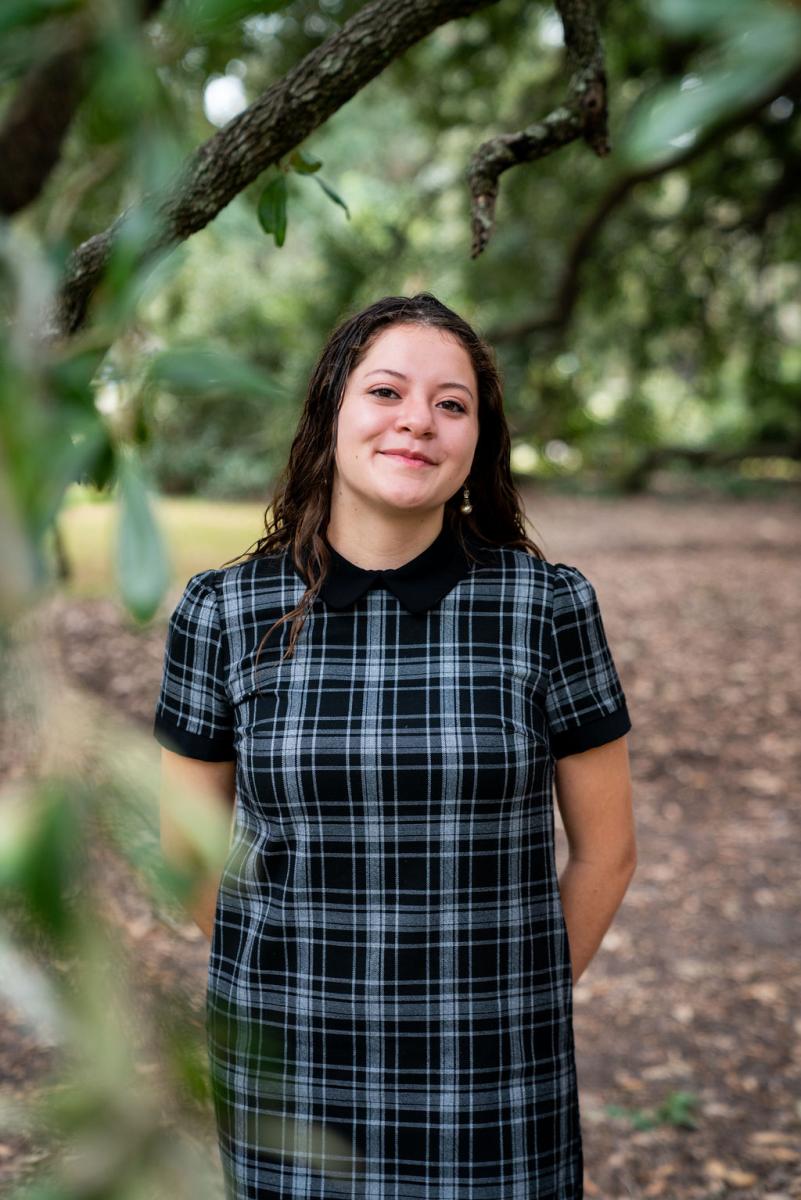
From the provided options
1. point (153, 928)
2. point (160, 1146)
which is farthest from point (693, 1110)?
point (160, 1146)

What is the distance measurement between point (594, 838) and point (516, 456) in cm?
1332

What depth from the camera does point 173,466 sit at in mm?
14680

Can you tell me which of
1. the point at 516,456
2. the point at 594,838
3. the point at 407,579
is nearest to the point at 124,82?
the point at 407,579

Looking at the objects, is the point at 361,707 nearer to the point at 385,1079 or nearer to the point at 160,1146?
the point at 385,1079

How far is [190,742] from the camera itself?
1642 millimetres

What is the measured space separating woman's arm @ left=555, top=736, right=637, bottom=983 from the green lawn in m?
5.40

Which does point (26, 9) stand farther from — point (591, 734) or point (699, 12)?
point (591, 734)

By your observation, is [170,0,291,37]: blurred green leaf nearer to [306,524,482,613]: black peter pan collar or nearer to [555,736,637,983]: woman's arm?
[306,524,482,613]: black peter pan collar

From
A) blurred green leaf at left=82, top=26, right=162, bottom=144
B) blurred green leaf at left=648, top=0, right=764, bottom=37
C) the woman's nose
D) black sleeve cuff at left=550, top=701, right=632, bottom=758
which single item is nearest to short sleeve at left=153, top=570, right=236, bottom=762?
the woman's nose

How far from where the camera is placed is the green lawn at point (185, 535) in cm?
829

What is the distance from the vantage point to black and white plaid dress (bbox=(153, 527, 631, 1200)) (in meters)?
1.54

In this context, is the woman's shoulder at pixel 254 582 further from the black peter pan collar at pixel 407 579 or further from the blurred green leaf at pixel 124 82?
the blurred green leaf at pixel 124 82

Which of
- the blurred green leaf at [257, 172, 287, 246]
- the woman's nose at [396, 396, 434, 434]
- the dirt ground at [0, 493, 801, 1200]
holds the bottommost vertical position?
the dirt ground at [0, 493, 801, 1200]

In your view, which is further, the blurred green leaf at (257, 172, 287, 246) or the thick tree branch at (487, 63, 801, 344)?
the thick tree branch at (487, 63, 801, 344)
